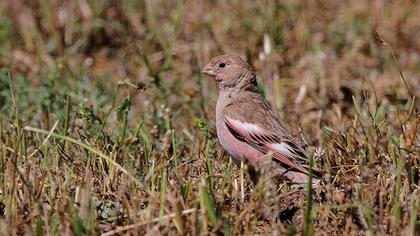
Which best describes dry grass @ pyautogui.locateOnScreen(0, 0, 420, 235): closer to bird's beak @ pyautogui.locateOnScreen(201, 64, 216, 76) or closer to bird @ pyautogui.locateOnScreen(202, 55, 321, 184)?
bird @ pyautogui.locateOnScreen(202, 55, 321, 184)

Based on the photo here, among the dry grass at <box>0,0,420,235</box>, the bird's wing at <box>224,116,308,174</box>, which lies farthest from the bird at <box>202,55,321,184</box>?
the dry grass at <box>0,0,420,235</box>

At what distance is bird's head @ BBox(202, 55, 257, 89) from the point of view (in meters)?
5.33

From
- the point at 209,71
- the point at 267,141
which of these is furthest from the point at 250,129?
the point at 209,71

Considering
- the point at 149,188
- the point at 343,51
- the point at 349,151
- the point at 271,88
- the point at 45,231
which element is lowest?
the point at 45,231

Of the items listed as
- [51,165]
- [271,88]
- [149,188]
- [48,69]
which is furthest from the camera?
[48,69]

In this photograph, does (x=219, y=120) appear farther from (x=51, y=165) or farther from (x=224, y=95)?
(x=51, y=165)

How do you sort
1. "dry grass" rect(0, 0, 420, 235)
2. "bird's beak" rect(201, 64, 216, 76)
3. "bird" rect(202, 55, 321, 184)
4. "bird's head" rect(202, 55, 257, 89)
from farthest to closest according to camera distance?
1. "bird's beak" rect(201, 64, 216, 76)
2. "bird's head" rect(202, 55, 257, 89)
3. "bird" rect(202, 55, 321, 184)
4. "dry grass" rect(0, 0, 420, 235)

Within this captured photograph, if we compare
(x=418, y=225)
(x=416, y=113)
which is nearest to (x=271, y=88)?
(x=416, y=113)

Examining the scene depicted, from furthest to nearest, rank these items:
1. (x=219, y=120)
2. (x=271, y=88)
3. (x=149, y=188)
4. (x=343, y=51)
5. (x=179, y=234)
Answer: (x=343, y=51) < (x=271, y=88) < (x=219, y=120) < (x=149, y=188) < (x=179, y=234)

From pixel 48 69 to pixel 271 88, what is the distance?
5.53ft

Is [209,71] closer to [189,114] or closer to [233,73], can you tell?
[233,73]

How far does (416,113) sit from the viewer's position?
16.6ft

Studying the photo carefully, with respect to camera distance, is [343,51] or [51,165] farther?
[343,51]

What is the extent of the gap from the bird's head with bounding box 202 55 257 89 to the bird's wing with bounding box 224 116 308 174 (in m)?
0.41
